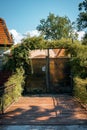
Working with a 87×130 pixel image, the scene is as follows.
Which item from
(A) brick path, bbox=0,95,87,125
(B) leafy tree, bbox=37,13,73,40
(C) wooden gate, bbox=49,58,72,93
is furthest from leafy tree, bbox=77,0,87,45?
(B) leafy tree, bbox=37,13,73,40

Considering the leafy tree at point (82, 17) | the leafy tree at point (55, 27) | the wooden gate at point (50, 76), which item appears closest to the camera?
the wooden gate at point (50, 76)

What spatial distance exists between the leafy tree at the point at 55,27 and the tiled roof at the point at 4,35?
26645 mm

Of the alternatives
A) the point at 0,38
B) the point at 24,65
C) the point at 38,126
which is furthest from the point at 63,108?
the point at 0,38

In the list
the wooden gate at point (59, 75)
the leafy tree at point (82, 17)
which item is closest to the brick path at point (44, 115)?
the wooden gate at point (59, 75)

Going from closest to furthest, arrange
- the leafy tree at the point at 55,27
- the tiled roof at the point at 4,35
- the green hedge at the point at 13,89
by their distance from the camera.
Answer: the green hedge at the point at 13,89 → the tiled roof at the point at 4,35 → the leafy tree at the point at 55,27

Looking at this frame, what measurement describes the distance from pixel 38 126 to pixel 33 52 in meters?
8.35

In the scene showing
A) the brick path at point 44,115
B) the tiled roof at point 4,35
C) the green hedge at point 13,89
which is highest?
the tiled roof at point 4,35

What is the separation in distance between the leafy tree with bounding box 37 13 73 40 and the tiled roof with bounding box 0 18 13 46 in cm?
2664

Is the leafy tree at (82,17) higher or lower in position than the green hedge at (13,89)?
higher

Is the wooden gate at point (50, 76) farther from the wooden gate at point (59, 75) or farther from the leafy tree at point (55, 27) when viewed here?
the leafy tree at point (55, 27)

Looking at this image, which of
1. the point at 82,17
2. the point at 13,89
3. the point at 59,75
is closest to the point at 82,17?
the point at 82,17

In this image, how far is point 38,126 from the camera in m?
6.86

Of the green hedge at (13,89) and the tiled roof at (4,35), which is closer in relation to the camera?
the green hedge at (13,89)

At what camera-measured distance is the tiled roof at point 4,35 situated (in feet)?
52.1
